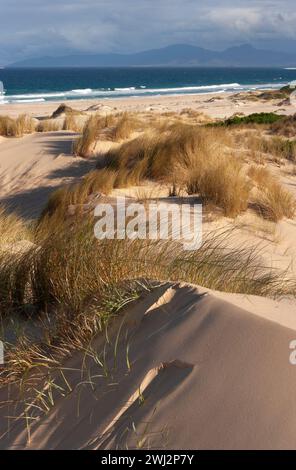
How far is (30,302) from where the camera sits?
11.9ft

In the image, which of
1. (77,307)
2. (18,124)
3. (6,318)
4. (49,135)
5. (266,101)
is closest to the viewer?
(77,307)

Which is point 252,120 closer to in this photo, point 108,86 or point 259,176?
point 259,176

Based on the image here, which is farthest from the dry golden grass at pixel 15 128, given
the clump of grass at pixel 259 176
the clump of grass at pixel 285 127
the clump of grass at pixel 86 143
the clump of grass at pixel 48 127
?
the clump of grass at pixel 259 176

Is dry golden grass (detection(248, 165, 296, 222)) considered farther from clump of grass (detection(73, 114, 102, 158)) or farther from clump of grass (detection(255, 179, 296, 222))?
clump of grass (detection(73, 114, 102, 158))

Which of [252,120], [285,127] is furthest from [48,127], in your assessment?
[285,127]

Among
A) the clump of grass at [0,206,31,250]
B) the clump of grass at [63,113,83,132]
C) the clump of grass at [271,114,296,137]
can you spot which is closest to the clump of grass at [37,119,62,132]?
the clump of grass at [63,113,83,132]

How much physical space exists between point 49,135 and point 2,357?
33.4ft

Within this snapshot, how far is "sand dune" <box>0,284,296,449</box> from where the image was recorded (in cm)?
217

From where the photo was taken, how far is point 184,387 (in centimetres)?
237

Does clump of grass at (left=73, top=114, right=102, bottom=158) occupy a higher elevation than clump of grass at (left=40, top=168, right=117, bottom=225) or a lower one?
higher

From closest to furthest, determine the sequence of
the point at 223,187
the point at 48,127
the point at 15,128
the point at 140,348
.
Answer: the point at 140,348
the point at 223,187
the point at 15,128
the point at 48,127

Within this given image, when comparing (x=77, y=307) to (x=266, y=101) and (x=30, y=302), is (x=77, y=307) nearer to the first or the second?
(x=30, y=302)
